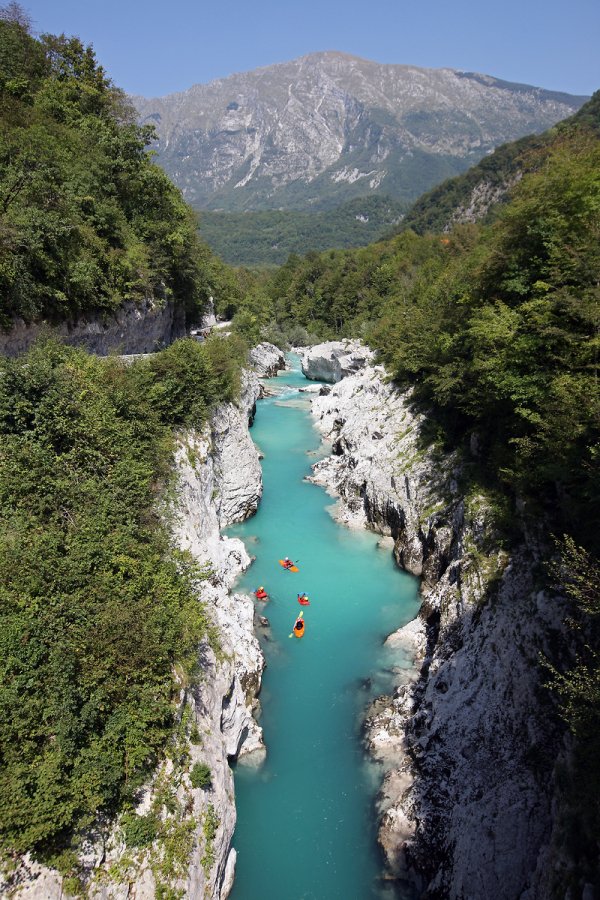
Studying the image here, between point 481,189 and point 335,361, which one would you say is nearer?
point 335,361

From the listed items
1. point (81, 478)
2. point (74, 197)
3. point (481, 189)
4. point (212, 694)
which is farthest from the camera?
point (481, 189)

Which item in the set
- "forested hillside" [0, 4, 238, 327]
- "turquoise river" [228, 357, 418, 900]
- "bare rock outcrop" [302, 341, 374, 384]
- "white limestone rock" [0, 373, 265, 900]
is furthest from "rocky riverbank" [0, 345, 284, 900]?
"bare rock outcrop" [302, 341, 374, 384]

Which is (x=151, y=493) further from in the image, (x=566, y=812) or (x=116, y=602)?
(x=566, y=812)

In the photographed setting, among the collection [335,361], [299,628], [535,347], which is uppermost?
[535,347]

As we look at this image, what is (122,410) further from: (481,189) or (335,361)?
(481,189)

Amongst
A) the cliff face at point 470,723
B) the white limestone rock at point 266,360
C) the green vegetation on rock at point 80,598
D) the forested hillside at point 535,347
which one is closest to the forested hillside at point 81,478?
the green vegetation on rock at point 80,598

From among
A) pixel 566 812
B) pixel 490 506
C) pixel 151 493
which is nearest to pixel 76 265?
pixel 151 493

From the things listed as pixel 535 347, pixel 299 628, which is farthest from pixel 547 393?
pixel 299 628

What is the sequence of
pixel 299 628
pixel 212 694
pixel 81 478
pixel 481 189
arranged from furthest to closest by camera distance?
pixel 481 189, pixel 299 628, pixel 81 478, pixel 212 694
